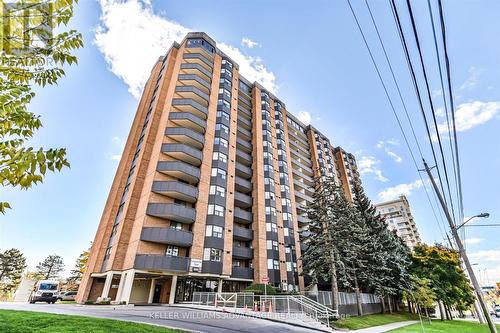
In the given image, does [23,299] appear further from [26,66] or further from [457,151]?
[457,151]

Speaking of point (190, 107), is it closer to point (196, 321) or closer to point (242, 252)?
point (242, 252)

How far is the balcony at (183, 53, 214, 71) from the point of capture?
4169 centimetres

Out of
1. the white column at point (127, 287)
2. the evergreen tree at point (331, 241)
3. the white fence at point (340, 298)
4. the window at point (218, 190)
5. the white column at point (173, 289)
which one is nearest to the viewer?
the white fence at point (340, 298)

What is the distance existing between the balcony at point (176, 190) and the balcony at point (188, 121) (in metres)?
10.1

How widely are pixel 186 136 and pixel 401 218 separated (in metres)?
94.4

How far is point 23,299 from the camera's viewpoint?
108 ft

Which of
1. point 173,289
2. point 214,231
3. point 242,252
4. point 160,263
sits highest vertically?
point 214,231

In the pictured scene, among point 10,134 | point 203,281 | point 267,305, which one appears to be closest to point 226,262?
point 203,281

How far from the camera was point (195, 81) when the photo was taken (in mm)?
40219

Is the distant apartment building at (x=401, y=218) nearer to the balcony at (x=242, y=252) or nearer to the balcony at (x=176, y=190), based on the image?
the balcony at (x=242, y=252)

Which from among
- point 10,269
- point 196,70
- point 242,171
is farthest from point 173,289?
point 10,269

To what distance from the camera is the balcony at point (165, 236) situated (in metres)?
26.5

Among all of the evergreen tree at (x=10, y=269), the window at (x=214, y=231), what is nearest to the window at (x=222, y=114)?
the window at (x=214, y=231)

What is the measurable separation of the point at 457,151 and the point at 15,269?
82.1 m
